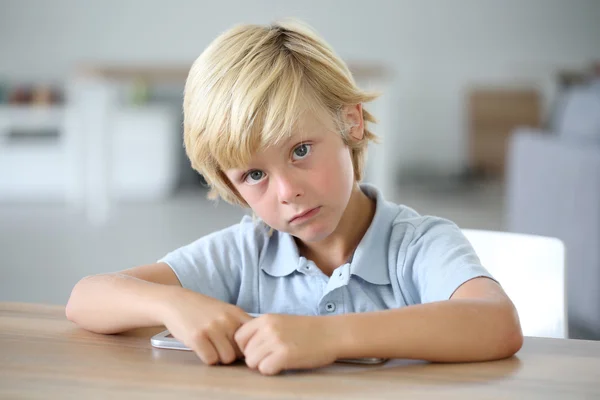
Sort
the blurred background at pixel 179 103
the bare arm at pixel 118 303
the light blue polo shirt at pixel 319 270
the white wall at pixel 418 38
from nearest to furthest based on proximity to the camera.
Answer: the bare arm at pixel 118 303, the light blue polo shirt at pixel 319 270, the blurred background at pixel 179 103, the white wall at pixel 418 38

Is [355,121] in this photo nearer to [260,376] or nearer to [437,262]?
[437,262]

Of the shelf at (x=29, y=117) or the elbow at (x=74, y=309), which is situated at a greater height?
the elbow at (x=74, y=309)

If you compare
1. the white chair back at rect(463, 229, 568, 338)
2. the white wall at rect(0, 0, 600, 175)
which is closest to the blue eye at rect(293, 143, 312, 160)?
the white chair back at rect(463, 229, 568, 338)

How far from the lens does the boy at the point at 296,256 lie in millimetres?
638

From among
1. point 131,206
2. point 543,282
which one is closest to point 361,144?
point 543,282

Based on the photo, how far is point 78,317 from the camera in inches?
30.1

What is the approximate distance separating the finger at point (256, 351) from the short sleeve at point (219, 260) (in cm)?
32

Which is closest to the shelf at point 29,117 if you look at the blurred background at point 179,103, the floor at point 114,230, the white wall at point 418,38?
the blurred background at point 179,103

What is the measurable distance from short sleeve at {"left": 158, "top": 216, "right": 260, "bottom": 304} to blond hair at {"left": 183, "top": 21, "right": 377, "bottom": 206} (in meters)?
0.10

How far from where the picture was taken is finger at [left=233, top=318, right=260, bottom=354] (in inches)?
24.9

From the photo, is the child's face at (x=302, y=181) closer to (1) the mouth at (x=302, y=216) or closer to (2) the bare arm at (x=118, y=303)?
(1) the mouth at (x=302, y=216)

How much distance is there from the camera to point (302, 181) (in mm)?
798

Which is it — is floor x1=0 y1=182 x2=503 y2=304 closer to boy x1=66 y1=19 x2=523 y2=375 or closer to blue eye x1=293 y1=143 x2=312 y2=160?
boy x1=66 y1=19 x2=523 y2=375

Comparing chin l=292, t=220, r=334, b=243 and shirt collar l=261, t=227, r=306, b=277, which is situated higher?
chin l=292, t=220, r=334, b=243
